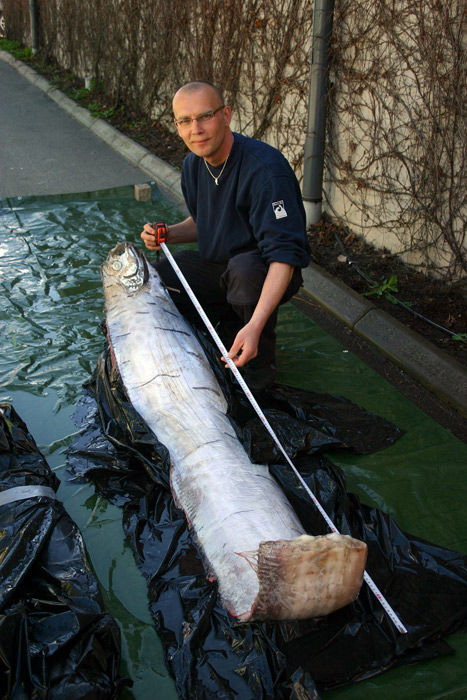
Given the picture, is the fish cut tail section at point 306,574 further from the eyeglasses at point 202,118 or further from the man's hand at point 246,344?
the eyeglasses at point 202,118

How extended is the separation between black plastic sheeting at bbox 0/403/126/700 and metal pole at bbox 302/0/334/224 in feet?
12.3

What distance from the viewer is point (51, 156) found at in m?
7.72

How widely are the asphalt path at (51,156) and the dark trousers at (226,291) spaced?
338 centimetres

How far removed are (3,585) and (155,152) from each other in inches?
271

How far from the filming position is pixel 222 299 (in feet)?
12.1

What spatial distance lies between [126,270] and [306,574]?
2.20m

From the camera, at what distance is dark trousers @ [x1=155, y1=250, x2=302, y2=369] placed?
313cm

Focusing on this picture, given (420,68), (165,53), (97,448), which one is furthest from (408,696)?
(165,53)

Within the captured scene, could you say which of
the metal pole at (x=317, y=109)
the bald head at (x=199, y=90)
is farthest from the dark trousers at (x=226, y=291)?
the metal pole at (x=317, y=109)

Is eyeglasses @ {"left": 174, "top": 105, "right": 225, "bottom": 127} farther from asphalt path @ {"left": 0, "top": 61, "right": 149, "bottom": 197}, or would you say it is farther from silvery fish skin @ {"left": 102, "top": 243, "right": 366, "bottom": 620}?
asphalt path @ {"left": 0, "top": 61, "right": 149, "bottom": 197}

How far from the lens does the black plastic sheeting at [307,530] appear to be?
1.97 meters

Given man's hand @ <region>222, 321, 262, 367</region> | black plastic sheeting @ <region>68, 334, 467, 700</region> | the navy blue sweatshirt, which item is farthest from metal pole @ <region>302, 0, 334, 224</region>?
man's hand @ <region>222, 321, 262, 367</region>

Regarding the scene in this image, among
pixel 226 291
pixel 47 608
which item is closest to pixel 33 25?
pixel 226 291

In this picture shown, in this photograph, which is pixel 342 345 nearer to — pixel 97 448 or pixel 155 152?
pixel 97 448
